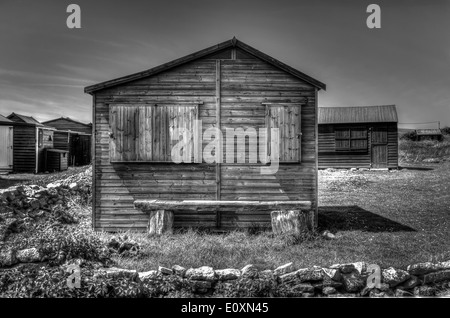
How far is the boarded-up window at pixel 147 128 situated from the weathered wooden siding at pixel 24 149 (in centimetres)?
1948

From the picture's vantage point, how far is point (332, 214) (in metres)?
11.3

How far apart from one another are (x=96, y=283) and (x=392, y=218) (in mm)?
9407

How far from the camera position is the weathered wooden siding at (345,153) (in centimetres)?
2634

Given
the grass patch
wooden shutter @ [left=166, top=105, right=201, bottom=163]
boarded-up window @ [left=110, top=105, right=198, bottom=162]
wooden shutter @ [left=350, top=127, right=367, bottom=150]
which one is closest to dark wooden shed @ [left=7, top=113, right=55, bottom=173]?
boarded-up window @ [left=110, top=105, right=198, bottom=162]

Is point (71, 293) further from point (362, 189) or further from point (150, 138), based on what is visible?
point (362, 189)

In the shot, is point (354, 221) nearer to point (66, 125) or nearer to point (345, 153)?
point (345, 153)

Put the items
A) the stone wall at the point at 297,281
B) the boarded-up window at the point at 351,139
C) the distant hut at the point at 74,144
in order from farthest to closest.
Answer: the distant hut at the point at 74,144 < the boarded-up window at the point at 351,139 < the stone wall at the point at 297,281

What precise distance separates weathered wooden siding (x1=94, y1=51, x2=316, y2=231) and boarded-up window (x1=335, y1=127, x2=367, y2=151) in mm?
18739

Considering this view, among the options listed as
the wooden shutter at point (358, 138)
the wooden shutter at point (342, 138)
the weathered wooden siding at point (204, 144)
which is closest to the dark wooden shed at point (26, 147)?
the weathered wooden siding at point (204, 144)

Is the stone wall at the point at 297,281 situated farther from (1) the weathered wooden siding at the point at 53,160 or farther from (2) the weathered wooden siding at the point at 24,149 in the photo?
(1) the weathered wooden siding at the point at 53,160

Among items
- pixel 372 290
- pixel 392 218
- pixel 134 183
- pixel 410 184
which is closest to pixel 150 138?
pixel 134 183

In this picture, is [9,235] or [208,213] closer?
[9,235]

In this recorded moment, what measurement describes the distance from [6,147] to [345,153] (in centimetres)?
2598
